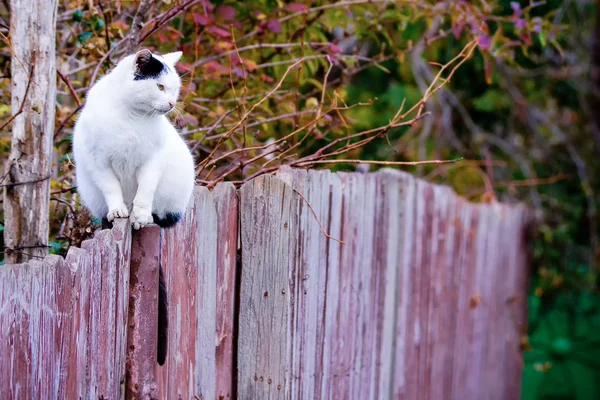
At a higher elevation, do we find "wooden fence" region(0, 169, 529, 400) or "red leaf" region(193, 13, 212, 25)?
"red leaf" region(193, 13, 212, 25)

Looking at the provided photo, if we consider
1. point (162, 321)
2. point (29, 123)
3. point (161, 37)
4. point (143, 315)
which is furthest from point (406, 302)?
point (29, 123)

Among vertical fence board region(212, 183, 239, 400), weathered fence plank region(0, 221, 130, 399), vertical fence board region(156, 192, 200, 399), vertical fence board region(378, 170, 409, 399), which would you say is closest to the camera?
weathered fence plank region(0, 221, 130, 399)

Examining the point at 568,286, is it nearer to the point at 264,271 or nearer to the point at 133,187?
the point at 264,271

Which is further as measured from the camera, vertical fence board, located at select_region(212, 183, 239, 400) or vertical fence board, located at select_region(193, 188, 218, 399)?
vertical fence board, located at select_region(212, 183, 239, 400)

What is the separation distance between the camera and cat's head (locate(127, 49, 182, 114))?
8.20ft

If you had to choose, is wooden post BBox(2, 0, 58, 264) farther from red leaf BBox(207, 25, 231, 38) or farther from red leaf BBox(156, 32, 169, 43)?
red leaf BBox(207, 25, 231, 38)

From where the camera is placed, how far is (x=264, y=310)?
9.93ft

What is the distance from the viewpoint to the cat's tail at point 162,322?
8.16 ft

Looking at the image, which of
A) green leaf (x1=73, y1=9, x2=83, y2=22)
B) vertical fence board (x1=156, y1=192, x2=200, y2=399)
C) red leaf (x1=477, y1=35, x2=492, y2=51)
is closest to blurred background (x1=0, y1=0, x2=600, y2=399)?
red leaf (x1=477, y1=35, x2=492, y2=51)

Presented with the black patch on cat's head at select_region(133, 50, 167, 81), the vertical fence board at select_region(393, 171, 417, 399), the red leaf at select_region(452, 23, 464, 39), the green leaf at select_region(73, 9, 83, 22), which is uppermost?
the red leaf at select_region(452, 23, 464, 39)

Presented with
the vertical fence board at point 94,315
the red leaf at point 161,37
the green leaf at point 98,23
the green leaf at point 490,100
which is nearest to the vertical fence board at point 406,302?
the red leaf at point 161,37

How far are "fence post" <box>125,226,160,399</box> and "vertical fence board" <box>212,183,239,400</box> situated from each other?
442 millimetres

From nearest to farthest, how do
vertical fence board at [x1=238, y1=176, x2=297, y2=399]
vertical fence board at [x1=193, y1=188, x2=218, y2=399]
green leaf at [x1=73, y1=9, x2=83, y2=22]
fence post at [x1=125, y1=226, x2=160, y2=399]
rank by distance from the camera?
fence post at [x1=125, y1=226, x2=160, y2=399] < vertical fence board at [x1=193, y1=188, x2=218, y2=399] < vertical fence board at [x1=238, y1=176, x2=297, y2=399] < green leaf at [x1=73, y1=9, x2=83, y2=22]

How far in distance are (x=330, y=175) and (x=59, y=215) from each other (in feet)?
4.16
